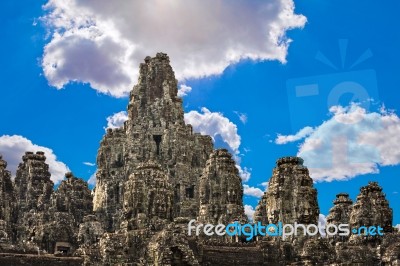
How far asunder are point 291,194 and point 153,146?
46070mm

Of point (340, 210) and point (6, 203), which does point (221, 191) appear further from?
point (6, 203)

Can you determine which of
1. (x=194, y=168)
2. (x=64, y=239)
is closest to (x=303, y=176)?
(x=64, y=239)

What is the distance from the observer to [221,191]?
91.0 meters

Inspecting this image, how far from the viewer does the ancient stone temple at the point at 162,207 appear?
60062 millimetres

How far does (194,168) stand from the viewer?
11638cm

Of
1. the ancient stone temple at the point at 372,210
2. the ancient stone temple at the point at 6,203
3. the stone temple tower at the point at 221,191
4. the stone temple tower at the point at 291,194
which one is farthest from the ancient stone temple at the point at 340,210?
the ancient stone temple at the point at 6,203

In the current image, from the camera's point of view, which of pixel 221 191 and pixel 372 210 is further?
pixel 221 191

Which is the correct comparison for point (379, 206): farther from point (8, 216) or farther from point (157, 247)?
point (8, 216)

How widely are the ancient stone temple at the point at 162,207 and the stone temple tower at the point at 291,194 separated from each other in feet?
0.35

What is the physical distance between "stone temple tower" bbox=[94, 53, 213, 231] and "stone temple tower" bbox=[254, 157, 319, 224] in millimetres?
34373

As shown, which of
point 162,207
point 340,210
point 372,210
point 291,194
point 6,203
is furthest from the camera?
point 340,210

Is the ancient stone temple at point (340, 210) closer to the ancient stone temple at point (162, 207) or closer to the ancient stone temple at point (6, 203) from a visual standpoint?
the ancient stone temple at point (162, 207)

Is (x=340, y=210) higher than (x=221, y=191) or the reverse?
the reverse

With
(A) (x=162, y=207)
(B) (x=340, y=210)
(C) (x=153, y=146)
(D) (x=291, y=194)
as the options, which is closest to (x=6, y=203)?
(A) (x=162, y=207)
